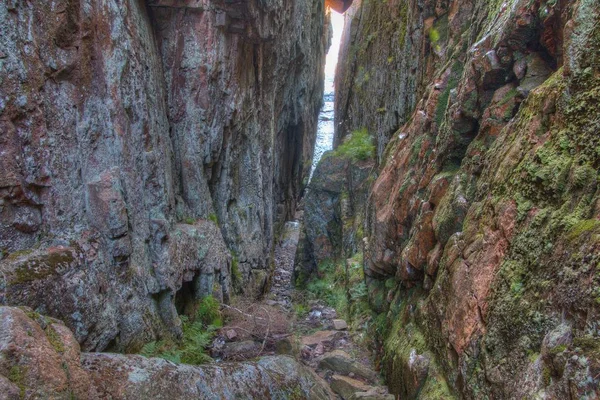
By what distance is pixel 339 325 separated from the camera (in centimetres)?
1025

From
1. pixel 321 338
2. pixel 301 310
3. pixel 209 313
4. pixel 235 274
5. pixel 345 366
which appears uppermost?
pixel 345 366

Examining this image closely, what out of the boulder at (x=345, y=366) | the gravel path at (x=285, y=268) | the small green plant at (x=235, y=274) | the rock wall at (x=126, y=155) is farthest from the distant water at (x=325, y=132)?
the boulder at (x=345, y=366)

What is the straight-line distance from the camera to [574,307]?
2924 mm

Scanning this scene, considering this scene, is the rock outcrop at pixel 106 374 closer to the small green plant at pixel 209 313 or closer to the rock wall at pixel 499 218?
the rock wall at pixel 499 218

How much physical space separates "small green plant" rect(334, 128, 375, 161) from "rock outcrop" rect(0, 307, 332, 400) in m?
11.5

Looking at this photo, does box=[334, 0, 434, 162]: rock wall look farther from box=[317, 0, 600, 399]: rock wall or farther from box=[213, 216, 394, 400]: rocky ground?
box=[213, 216, 394, 400]: rocky ground

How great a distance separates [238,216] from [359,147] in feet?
18.9

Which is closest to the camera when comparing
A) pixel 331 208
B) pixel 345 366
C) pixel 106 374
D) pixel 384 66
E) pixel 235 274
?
pixel 106 374

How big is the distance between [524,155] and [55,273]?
222 inches

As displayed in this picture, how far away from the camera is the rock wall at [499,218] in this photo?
317 centimetres

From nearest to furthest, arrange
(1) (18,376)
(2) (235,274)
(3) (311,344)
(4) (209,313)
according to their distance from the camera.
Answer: (1) (18,376) < (3) (311,344) < (4) (209,313) < (2) (235,274)

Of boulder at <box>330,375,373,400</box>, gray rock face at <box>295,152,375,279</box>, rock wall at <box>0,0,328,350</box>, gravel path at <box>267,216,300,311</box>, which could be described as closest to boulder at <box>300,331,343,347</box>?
boulder at <box>330,375,373,400</box>

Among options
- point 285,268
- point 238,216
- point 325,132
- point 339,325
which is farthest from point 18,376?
point 325,132

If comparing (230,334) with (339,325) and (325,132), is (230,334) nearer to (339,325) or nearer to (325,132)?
(339,325)
